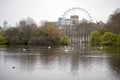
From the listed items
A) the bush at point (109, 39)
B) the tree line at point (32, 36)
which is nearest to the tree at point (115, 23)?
the bush at point (109, 39)

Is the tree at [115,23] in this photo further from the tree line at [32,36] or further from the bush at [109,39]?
the tree line at [32,36]

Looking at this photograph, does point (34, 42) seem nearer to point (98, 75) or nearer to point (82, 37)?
point (82, 37)

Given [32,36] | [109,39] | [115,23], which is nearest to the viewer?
[115,23]

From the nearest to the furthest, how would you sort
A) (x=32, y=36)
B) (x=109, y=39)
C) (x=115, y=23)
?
(x=115, y=23)
(x=109, y=39)
(x=32, y=36)

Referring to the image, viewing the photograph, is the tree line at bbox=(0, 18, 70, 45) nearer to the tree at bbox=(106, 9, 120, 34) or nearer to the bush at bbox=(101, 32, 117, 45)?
the bush at bbox=(101, 32, 117, 45)

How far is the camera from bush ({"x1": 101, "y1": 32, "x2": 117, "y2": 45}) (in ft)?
289

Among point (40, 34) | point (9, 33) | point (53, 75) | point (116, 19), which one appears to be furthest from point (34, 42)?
point (53, 75)

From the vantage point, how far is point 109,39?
8944cm

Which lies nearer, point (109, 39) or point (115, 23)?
point (115, 23)

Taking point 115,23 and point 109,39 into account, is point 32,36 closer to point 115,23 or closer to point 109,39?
point 109,39

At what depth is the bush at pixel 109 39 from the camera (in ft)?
289

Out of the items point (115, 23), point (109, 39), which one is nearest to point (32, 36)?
point (109, 39)

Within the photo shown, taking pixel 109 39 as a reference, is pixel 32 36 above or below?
above

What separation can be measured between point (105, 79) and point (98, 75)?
181 centimetres
